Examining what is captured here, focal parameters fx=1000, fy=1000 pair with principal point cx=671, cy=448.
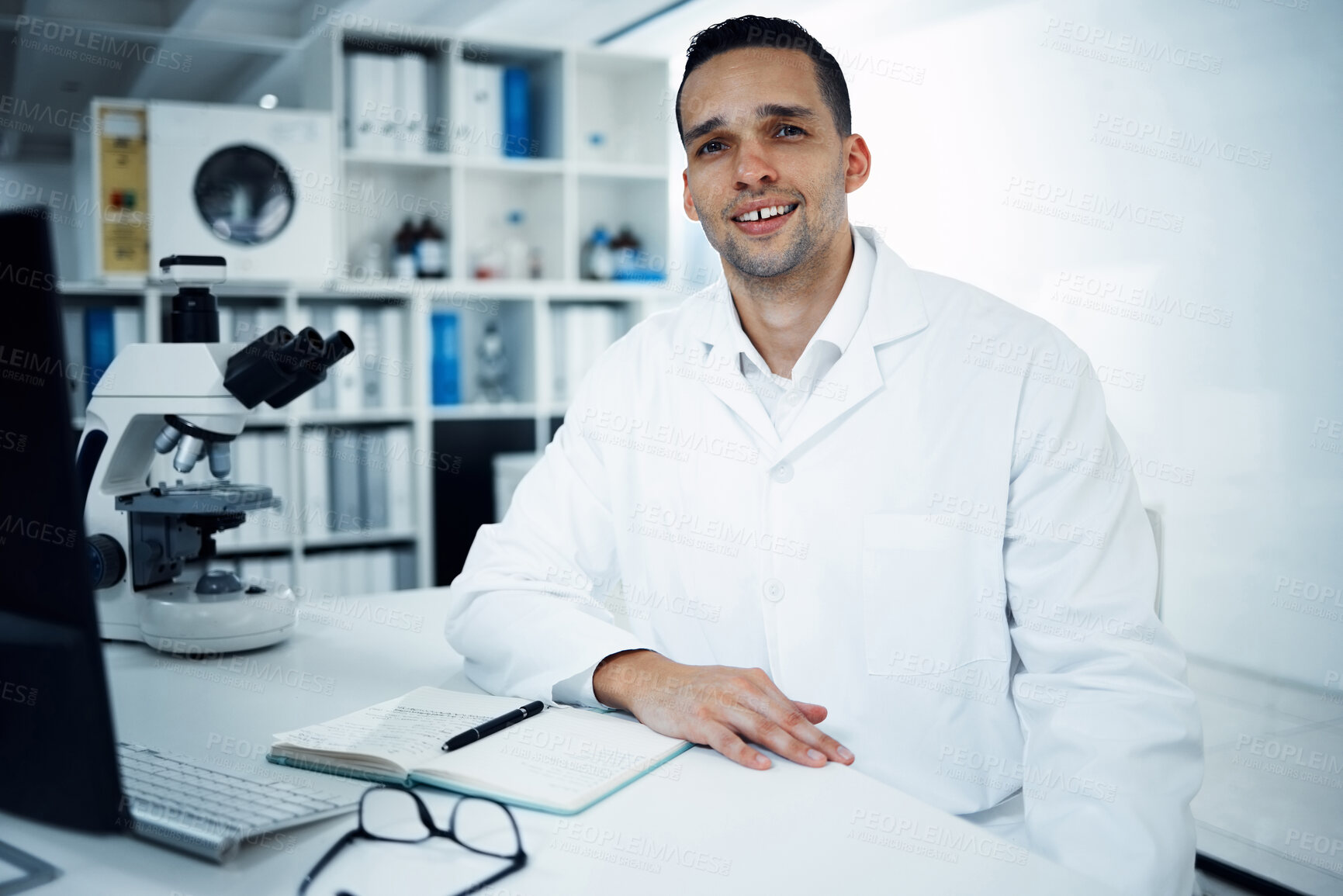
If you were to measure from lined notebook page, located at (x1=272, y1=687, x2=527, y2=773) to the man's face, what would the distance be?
76 cm

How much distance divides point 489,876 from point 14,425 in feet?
1.53

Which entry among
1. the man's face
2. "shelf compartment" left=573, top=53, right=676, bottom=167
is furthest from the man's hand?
"shelf compartment" left=573, top=53, right=676, bottom=167

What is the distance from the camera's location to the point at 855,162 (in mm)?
1642

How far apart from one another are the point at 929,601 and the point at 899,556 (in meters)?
0.07

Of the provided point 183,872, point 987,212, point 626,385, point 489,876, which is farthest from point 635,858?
point 987,212

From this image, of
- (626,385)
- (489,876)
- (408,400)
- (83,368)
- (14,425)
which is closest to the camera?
(14,425)

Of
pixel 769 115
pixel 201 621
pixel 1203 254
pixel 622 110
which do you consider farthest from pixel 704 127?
pixel 622 110

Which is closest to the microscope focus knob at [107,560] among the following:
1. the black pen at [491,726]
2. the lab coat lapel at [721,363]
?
the black pen at [491,726]

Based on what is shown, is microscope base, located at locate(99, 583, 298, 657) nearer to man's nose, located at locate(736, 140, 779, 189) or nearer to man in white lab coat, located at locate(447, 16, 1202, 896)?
man in white lab coat, located at locate(447, 16, 1202, 896)

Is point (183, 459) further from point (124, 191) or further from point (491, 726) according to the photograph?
point (124, 191)

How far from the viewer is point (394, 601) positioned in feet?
5.63

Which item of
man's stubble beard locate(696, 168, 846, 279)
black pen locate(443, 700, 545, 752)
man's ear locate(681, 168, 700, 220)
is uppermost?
man's ear locate(681, 168, 700, 220)

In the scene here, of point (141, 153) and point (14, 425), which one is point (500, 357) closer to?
point (141, 153)

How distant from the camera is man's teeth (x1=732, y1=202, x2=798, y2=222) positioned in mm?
1506
